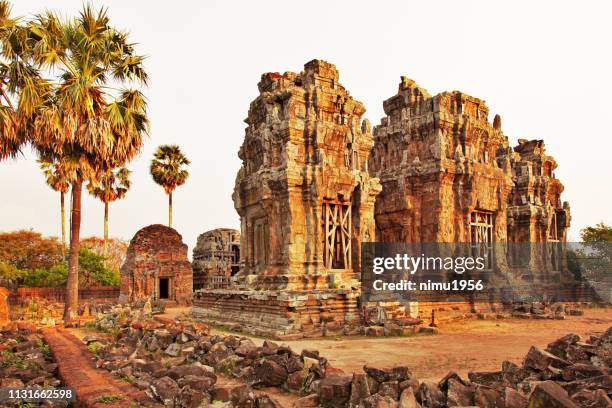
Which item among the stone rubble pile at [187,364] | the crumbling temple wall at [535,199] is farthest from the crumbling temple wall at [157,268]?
the crumbling temple wall at [535,199]

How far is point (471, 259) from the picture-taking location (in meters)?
20.0

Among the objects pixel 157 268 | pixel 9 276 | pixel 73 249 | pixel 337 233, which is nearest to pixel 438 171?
pixel 337 233

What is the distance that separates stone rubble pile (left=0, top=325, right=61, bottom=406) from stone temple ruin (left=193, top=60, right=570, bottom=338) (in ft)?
16.6

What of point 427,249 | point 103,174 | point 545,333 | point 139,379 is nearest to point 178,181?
point 103,174

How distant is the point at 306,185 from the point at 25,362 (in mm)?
8430

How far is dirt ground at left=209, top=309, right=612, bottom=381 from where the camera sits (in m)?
8.62

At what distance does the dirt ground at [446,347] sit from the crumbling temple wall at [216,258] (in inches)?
661

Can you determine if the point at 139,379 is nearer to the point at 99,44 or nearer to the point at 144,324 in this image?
the point at 144,324

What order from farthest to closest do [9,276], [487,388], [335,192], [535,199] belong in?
1. [9,276]
2. [535,199]
3. [335,192]
4. [487,388]

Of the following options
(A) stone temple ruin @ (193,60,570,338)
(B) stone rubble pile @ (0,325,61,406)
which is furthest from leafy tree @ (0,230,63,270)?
(B) stone rubble pile @ (0,325,61,406)

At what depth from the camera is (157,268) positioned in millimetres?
26000

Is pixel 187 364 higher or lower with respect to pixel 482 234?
lower

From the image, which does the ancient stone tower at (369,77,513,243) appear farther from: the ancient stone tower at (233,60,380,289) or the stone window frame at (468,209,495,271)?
the ancient stone tower at (233,60,380,289)

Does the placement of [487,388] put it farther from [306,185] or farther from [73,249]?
[73,249]
